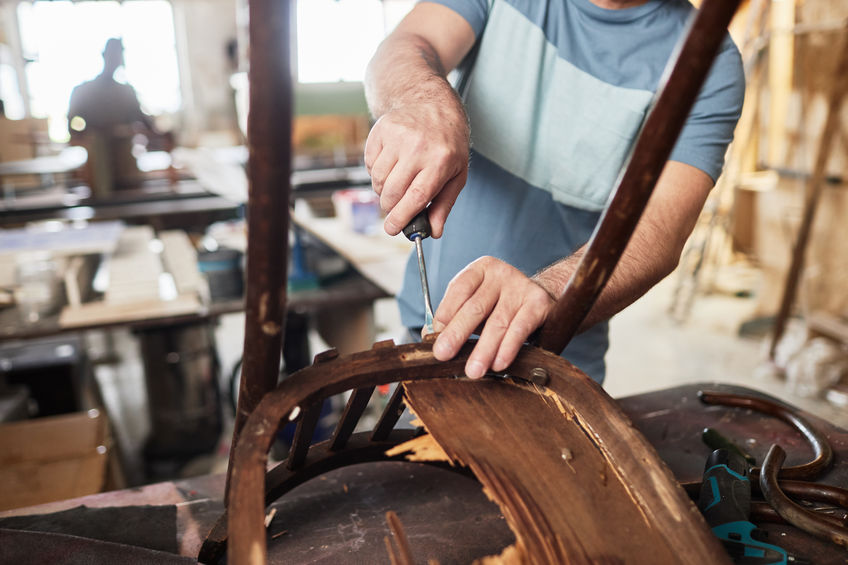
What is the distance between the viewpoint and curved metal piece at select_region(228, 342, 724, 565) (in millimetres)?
595

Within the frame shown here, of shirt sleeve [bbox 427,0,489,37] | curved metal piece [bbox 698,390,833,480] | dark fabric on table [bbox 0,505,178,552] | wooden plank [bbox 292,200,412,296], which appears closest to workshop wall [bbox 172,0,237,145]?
wooden plank [bbox 292,200,412,296]

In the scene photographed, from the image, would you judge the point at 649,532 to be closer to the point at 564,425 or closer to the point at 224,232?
the point at 564,425

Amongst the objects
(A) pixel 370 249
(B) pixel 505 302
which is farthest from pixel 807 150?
(B) pixel 505 302

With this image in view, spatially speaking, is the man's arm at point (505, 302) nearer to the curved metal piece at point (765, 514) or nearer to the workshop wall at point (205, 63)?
the curved metal piece at point (765, 514)

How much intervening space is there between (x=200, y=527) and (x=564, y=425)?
1.78 ft

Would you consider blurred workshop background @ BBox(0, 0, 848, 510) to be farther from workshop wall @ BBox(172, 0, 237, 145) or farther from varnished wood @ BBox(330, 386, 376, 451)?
workshop wall @ BBox(172, 0, 237, 145)

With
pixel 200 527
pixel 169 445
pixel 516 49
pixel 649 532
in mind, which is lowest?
pixel 169 445

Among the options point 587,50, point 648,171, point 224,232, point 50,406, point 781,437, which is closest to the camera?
point 648,171

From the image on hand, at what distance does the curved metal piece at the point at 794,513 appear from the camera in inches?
30.4

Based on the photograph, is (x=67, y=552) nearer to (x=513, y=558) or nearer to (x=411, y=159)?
(x=513, y=558)

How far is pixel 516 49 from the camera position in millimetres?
1229

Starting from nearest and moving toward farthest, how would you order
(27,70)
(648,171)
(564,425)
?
1. (648,171)
2. (564,425)
3. (27,70)

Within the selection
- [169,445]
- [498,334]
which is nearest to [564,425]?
[498,334]

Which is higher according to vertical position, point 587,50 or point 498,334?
point 587,50
